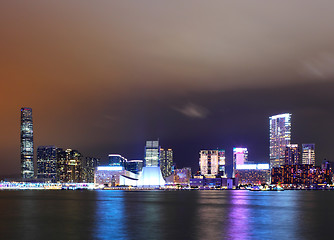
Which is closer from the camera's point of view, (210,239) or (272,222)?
(210,239)

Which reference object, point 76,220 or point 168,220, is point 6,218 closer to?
point 76,220

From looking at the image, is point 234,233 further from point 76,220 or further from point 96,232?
point 76,220

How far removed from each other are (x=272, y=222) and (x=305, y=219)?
28.0 feet

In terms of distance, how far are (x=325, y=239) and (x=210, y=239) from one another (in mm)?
12216

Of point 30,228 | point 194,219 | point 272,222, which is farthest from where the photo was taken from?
point 194,219

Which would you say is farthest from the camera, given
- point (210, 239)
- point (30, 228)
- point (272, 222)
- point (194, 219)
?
point (194, 219)

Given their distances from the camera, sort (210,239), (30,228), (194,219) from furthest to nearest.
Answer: (194,219)
(30,228)
(210,239)

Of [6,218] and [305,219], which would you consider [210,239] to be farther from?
[6,218]

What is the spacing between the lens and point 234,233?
5334 centimetres

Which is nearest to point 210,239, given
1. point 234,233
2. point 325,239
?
point 234,233

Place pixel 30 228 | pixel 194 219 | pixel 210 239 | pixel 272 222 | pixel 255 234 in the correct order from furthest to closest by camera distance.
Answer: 1. pixel 194 219
2. pixel 272 222
3. pixel 30 228
4. pixel 255 234
5. pixel 210 239

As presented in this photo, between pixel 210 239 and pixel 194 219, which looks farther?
pixel 194 219

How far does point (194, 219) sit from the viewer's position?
71.4 meters

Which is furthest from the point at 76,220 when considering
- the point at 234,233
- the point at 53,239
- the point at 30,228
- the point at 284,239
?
the point at 284,239
